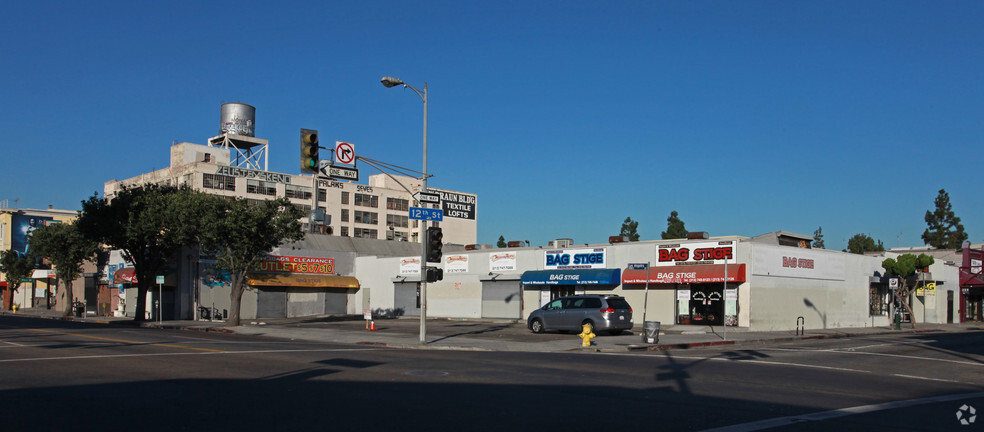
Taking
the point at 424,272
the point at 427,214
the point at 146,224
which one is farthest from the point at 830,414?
the point at 146,224

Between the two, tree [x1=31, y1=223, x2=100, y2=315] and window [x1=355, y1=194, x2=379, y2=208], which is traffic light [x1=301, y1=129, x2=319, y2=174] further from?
window [x1=355, y1=194, x2=379, y2=208]

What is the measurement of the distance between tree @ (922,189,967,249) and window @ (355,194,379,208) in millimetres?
73228

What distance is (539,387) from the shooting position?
13.5 m

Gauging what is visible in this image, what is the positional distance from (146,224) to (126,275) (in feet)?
37.4

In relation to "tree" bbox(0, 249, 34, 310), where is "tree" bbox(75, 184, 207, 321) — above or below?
above

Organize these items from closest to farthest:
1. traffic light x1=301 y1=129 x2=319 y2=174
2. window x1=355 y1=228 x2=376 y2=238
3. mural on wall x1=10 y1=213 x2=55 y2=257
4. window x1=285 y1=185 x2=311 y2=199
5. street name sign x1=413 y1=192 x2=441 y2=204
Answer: traffic light x1=301 y1=129 x2=319 y2=174 < street name sign x1=413 y1=192 x2=441 y2=204 < mural on wall x1=10 y1=213 x2=55 y2=257 < window x1=285 y1=185 x2=311 y2=199 < window x1=355 y1=228 x2=376 y2=238

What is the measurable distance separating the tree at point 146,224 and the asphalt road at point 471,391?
21301 mm

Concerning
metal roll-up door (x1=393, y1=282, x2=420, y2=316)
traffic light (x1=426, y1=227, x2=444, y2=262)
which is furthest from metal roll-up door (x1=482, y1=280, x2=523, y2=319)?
traffic light (x1=426, y1=227, x2=444, y2=262)

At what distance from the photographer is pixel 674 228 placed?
318 feet

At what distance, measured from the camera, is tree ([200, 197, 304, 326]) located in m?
39.5

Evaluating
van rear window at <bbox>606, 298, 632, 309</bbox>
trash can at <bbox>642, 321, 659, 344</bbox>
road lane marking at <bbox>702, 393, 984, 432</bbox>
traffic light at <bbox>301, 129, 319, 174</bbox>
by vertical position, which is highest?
traffic light at <bbox>301, 129, 319, 174</bbox>

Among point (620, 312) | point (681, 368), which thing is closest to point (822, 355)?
point (681, 368)

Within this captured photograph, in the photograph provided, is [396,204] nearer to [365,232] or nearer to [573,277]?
[365,232]

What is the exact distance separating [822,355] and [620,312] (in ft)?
30.3
